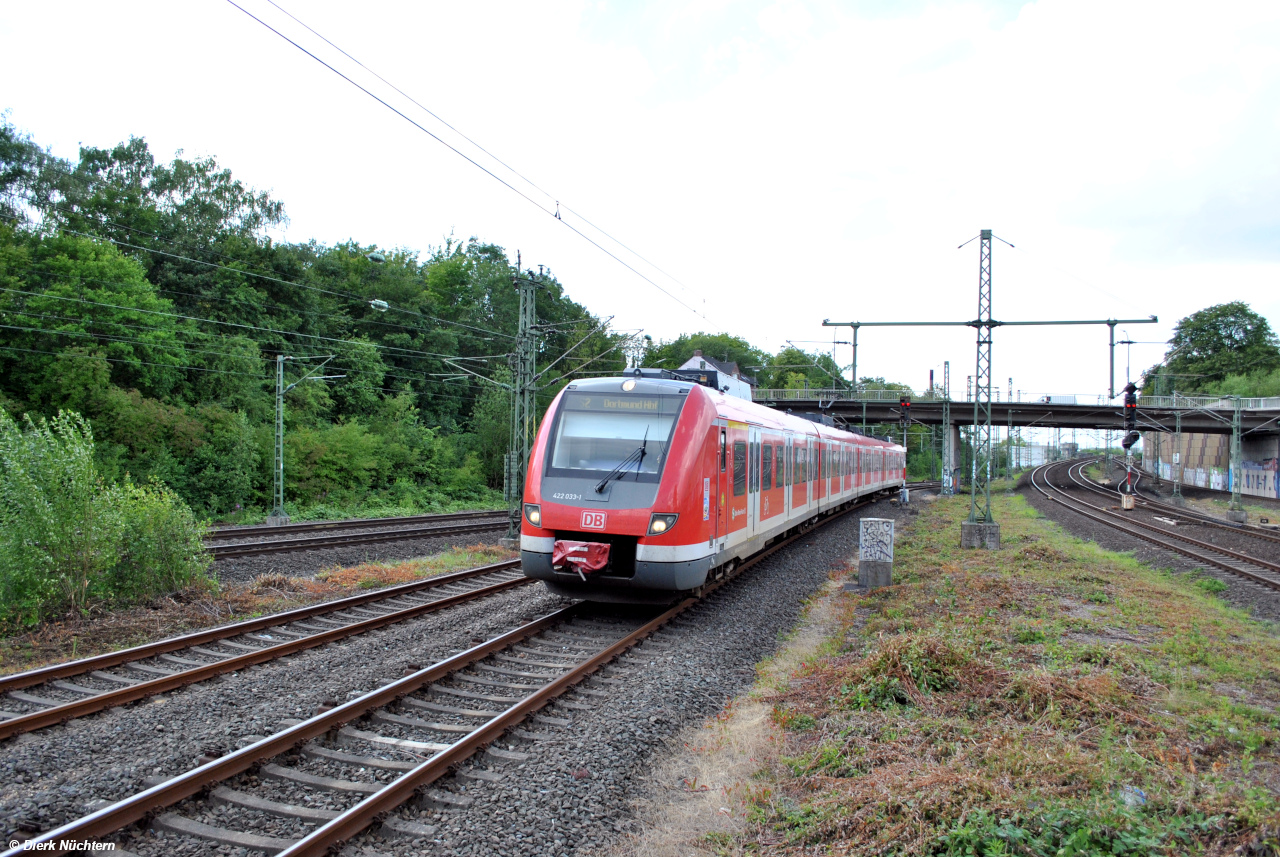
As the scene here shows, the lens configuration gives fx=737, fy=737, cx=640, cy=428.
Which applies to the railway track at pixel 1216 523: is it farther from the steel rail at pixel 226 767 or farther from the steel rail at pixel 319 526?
the steel rail at pixel 319 526

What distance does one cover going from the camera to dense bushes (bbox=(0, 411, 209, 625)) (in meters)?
8.71

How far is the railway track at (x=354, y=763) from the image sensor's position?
167 inches

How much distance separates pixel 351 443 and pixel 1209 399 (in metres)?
59.4

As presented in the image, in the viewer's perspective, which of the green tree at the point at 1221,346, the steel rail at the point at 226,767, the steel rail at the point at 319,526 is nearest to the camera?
the steel rail at the point at 226,767

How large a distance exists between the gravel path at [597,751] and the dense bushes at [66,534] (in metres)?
6.73

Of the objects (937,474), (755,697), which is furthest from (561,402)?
(937,474)

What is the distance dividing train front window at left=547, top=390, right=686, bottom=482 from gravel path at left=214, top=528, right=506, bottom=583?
6.40 metres

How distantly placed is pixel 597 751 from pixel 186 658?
5.02m

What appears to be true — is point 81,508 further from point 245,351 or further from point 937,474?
point 937,474

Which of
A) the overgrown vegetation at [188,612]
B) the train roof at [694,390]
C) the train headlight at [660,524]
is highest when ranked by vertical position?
the train roof at [694,390]

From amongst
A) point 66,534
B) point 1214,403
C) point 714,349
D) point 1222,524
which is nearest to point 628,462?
point 66,534

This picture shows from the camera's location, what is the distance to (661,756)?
5.59 m

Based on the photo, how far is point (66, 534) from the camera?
9000mm

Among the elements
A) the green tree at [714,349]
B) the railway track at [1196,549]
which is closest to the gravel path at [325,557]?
the railway track at [1196,549]
